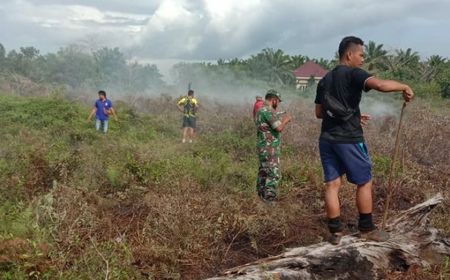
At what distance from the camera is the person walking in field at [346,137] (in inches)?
165

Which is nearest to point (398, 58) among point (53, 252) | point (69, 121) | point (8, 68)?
point (8, 68)

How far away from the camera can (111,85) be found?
26719 millimetres

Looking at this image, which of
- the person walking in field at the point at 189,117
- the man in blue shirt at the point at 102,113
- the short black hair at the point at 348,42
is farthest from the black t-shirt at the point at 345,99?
Result: the man in blue shirt at the point at 102,113

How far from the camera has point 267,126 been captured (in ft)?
20.7

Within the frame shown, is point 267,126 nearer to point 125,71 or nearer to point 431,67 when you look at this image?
point 125,71

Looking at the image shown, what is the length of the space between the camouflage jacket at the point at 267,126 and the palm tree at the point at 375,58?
2891 cm

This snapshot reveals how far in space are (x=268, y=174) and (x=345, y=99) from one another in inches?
88.5

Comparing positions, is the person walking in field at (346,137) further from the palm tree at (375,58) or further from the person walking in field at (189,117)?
the palm tree at (375,58)

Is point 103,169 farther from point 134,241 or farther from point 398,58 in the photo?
point 398,58

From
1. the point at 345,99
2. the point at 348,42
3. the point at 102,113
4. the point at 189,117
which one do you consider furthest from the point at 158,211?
the point at 102,113

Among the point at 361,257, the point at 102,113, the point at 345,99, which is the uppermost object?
the point at 345,99

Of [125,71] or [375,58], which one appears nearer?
[125,71]

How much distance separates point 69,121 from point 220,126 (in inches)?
160

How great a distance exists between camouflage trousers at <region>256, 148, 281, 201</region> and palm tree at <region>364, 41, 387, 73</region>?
29.0m
